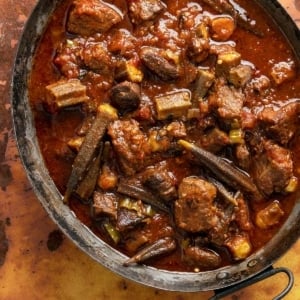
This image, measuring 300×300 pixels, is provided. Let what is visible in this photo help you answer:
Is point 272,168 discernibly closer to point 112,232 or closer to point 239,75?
point 239,75

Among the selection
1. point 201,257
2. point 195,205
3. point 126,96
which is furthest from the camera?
point 201,257

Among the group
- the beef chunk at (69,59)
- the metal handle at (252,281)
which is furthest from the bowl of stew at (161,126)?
the metal handle at (252,281)

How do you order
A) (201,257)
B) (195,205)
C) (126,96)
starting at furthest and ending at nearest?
(201,257)
(195,205)
(126,96)

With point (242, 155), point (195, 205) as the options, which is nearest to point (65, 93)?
point (195, 205)

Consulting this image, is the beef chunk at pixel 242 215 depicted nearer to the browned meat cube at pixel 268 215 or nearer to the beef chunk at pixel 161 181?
the browned meat cube at pixel 268 215

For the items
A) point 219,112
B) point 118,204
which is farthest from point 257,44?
point 118,204

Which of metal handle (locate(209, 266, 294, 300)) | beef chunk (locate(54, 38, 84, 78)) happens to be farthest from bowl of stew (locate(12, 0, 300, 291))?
metal handle (locate(209, 266, 294, 300))
